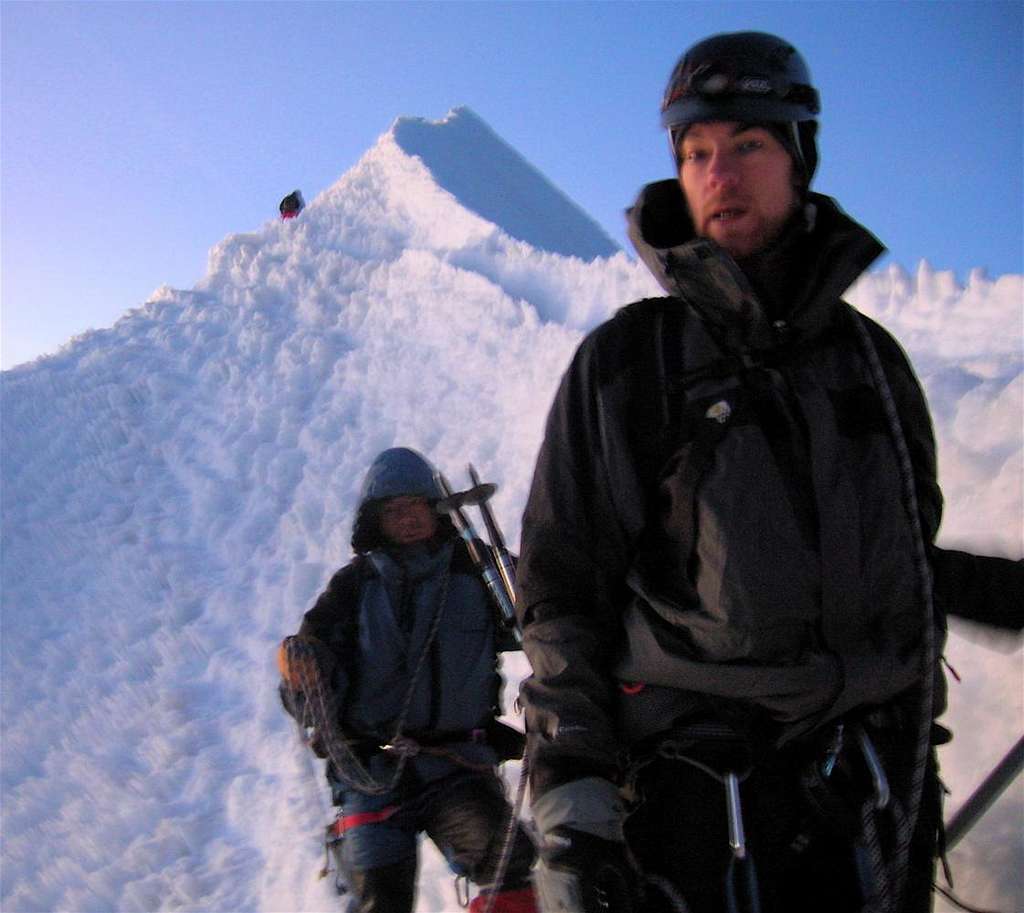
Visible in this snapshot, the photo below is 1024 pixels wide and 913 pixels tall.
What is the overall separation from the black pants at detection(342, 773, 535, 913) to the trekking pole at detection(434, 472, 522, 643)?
623 millimetres

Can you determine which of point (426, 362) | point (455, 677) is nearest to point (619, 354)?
point (455, 677)

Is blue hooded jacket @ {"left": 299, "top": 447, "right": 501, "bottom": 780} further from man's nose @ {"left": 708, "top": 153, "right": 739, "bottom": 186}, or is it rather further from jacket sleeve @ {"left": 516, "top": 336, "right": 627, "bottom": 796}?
man's nose @ {"left": 708, "top": 153, "right": 739, "bottom": 186}

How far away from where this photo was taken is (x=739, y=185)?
1.65 metres

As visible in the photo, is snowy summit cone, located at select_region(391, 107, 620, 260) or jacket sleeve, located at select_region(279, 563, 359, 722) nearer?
jacket sleeve, located at select_region(279, 563, 359, 722)

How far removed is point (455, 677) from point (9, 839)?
4437mm

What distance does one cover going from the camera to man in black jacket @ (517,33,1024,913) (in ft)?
4.67

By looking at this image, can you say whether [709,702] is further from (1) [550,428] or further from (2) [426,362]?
(2) [426,362]

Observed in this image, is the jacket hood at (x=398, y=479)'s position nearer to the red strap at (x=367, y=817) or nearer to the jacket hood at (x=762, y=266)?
the red strap at (x=367, y=817)

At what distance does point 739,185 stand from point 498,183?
23.9m

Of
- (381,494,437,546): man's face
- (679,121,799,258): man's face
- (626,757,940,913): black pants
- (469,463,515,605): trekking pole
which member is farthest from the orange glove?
(679,121,799,258): man's face

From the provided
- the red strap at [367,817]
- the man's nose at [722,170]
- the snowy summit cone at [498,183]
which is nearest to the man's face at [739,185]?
the man's nose at [722,170]

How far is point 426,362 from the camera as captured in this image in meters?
12.5

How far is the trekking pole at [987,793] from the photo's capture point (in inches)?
76.1

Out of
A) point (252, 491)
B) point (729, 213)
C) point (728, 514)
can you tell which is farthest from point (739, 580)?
point (252, 491)
